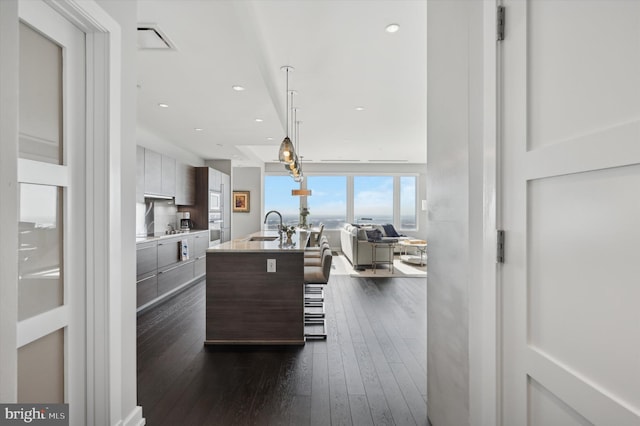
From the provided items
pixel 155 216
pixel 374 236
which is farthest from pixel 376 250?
pixel 155 216

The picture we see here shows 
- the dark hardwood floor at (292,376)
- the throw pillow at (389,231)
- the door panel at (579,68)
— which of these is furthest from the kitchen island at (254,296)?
the throw pillow at (389,231)

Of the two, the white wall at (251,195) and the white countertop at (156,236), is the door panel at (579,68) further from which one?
the white wall at (251,195)

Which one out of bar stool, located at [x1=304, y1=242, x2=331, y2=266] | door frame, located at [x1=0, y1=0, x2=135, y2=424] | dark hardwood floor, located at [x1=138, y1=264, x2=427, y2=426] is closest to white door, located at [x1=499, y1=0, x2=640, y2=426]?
dark hardwood floor, located at [x1=138, y1=264, x2=427, y2=426]

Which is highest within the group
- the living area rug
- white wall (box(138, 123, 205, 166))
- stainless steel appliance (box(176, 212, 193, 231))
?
white wall (box(138, 123, 205, 166))

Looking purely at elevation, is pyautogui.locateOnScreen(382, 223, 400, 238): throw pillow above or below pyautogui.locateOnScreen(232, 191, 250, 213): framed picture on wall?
below

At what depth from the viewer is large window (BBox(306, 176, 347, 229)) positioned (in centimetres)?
1035

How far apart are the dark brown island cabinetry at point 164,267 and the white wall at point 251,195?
3.67 metres

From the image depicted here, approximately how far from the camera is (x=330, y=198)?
1040 centimetres

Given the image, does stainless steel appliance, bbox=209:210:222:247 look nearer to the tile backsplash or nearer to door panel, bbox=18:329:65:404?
the tile backsplash

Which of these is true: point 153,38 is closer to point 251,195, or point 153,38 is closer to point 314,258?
point 314,258

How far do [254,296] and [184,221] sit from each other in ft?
11.5

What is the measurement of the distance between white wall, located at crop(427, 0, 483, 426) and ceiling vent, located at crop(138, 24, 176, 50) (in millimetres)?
1717

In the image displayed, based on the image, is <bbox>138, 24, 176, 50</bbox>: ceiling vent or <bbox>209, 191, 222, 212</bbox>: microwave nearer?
<bbox>138, 24, 176, 50</bbox>: ceiling vent

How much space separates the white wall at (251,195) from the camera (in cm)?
947
